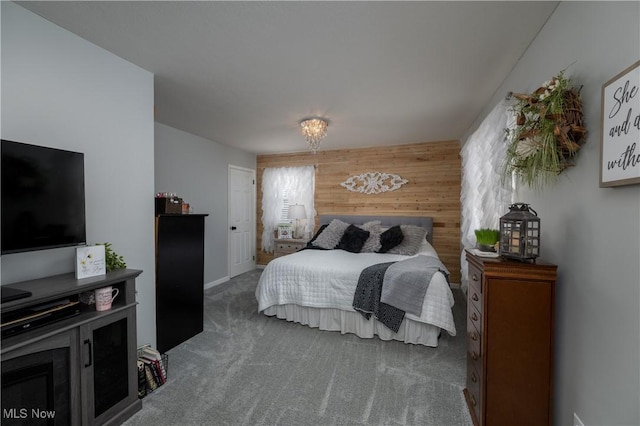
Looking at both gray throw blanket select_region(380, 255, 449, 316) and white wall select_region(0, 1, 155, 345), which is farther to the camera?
gray throw blanket select_region(380, 255, 449, 316)

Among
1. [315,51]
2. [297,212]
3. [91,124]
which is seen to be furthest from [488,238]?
[297,212]

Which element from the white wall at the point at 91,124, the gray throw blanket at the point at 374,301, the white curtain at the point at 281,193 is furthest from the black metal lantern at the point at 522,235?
the white curtain at the point at 281,193

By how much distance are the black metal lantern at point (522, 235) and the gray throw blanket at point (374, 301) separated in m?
1.36

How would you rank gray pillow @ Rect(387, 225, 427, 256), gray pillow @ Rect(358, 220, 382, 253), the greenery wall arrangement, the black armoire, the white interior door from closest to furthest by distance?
the greenery wall arrangement
the black armoire
gray pillow @ Rect(387, 225, 427, 256)
gray pillow @ Rect(358, 220, 382, 253)
the white interior door

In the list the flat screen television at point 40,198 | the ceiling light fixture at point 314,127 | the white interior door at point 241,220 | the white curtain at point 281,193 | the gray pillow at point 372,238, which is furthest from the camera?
the white curtain at point 281,193

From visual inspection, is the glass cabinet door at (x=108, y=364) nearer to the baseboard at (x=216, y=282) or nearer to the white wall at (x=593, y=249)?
the white wall at (x=593, y=249)

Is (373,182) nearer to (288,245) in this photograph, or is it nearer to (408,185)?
(408,185)

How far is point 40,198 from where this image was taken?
1.47 m

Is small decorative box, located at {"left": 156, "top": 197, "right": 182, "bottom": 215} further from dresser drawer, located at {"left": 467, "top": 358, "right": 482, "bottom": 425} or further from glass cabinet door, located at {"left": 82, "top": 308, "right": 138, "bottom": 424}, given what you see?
dresser drawer, located at {"left": 467, "top": 358, "right": 482, "bottom": 425}

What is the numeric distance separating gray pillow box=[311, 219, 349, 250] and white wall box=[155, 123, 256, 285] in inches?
69.5

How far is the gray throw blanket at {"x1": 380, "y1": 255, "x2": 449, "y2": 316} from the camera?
8.37ft

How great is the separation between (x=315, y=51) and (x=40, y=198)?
1.93m

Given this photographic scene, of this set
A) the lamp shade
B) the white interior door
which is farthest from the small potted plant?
the white interior door

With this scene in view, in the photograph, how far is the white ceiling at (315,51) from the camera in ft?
5.04
